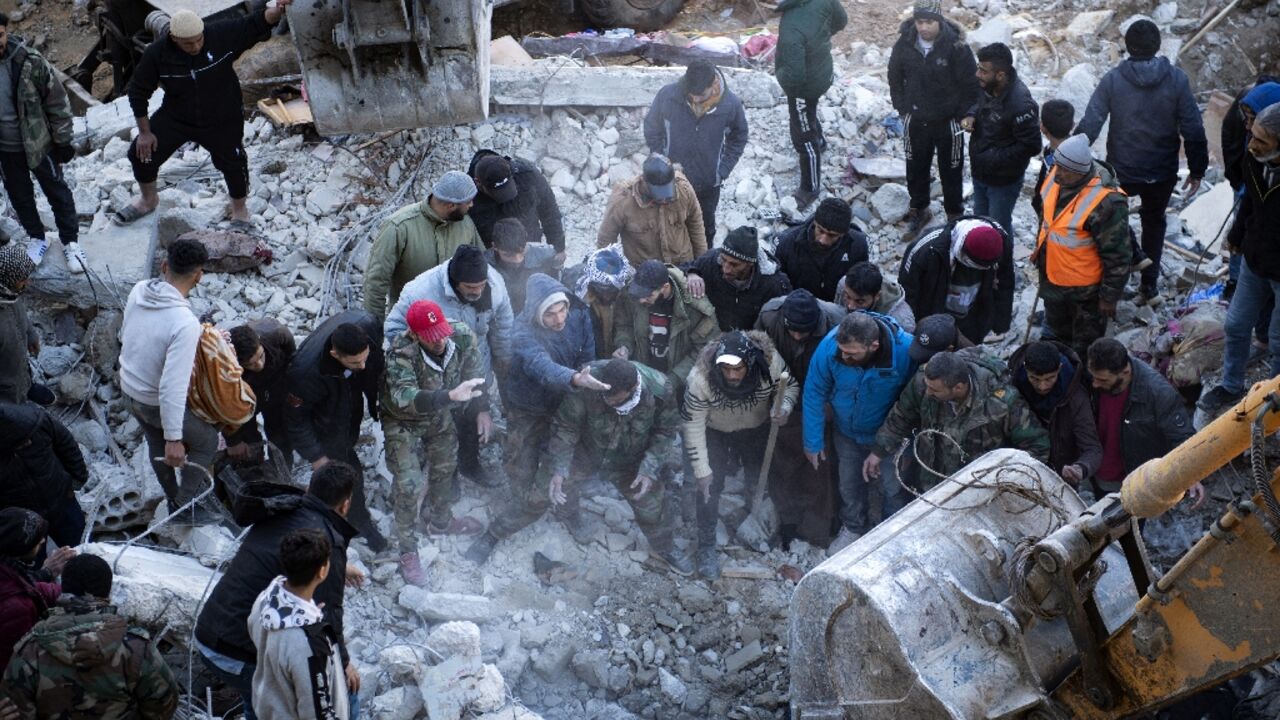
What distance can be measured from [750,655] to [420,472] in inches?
83.6

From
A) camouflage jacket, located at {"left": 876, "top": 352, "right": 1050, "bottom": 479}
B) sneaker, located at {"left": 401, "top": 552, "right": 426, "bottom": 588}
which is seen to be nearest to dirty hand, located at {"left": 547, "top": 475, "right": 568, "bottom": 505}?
sneaker, located at {"left": 401, "top": 552, "right": 426, "bottom": 588}

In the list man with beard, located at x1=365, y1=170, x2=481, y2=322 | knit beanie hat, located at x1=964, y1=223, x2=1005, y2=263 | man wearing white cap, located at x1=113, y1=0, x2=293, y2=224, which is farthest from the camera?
man wearing white cap, located at x1=113, y1=0, x2=293, y2=224

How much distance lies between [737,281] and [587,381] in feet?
4.12

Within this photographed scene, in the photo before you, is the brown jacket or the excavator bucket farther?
the excavator bucket

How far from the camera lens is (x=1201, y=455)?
13.3 ft

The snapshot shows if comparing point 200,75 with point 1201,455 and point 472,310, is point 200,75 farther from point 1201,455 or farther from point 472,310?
point 1201,455

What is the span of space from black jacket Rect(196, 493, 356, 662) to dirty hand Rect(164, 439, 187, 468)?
4.34ft

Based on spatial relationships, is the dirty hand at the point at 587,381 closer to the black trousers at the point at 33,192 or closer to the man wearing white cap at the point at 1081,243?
the man wearing white cap at the point at 1081,243

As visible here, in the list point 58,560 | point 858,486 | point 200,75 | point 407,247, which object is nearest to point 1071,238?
point 858,486

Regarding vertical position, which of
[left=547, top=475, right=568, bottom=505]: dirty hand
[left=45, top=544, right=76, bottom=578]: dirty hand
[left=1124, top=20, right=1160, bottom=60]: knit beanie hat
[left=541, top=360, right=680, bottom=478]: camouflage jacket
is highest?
[left=1124, top=20, right=1160, bottom=60]: knit beanie hat

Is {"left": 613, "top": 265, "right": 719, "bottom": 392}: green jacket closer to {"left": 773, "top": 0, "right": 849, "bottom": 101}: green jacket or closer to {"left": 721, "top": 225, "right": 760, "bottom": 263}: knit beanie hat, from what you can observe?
{"left": 721, "top": 225, "right": 760, "bottom": 263}: knit beanie hat

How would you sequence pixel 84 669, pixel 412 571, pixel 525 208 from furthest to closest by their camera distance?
pixel 525 208 < pixel 412 571 < pixel 84 669

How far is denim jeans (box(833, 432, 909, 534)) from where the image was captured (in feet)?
23.1

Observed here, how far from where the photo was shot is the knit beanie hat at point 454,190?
707 cm
